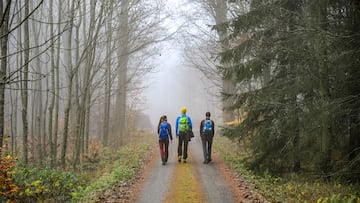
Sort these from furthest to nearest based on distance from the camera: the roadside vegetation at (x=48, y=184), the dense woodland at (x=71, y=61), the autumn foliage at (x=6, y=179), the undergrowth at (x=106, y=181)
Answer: the dense woodland at (x=71, y=61) < the undergrowth at (x=106, y=181) < the roadside vegetation at (x=48, y=184) < the autumn foliage at (x=6, y=179)

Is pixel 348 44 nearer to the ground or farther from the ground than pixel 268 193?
farther from the ground

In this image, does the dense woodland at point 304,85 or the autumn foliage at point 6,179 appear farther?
the dense woodland at point 304,85

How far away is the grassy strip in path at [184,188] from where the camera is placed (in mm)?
8531

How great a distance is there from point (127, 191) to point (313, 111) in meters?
5.38

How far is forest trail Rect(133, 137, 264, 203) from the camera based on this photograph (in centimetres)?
859

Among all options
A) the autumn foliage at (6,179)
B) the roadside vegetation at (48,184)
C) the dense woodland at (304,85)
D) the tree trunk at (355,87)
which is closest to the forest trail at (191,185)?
the roadside vegetation at (48,184)

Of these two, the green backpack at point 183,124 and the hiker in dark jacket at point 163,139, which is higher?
the green backpack at point 183,124

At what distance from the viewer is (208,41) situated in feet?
73.0

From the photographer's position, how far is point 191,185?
984 cm

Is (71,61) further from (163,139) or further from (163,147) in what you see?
(163,147)

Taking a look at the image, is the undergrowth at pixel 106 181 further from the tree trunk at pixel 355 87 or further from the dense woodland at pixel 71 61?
the tree trunk at pixel 355 87

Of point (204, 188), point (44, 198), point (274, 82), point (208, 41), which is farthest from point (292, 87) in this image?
point (208, 41)

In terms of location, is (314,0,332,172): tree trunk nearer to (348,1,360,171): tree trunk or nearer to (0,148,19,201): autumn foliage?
(348,1,360,171): tree trunk

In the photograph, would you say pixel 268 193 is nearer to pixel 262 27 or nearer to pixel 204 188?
pixel 204 188
